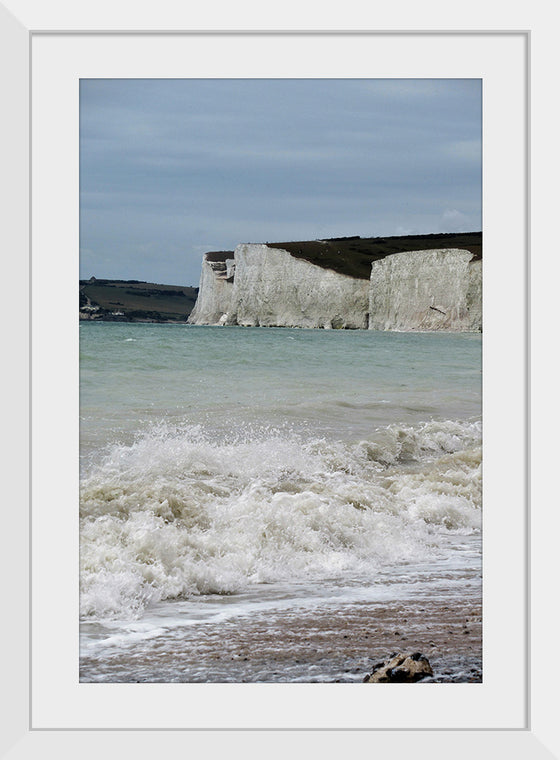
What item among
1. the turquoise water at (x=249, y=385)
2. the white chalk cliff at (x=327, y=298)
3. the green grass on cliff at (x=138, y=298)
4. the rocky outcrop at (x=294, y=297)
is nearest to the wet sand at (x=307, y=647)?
the turquoise water at (x=249, y=385)

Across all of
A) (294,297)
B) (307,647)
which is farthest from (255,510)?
(294,297)

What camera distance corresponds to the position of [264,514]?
11.6ft

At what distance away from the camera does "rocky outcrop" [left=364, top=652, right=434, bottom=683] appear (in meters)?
2.39

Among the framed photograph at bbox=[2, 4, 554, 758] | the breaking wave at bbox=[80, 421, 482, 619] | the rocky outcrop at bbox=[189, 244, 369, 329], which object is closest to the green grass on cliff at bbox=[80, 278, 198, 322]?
the framed photograph at bbox=[2, 4, 554, 758]

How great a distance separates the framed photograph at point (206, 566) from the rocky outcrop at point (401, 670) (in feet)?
0.10

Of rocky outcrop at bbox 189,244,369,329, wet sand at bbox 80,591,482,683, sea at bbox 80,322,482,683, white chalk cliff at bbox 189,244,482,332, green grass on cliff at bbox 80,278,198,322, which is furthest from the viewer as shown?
rocky outcrop at bbox 189,244,369,329

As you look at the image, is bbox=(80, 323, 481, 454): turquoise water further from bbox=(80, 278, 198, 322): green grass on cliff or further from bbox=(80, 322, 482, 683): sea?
bbox=(80, 278, 198, 322): green grass on cliff

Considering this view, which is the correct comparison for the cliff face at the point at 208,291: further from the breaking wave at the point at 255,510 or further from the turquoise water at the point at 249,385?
the breaking wave at the point at 255,510

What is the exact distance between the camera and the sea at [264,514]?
2.47 m

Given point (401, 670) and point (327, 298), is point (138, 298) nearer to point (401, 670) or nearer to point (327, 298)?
point (401, 670)

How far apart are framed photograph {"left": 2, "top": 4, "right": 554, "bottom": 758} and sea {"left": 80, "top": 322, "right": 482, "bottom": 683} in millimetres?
25
